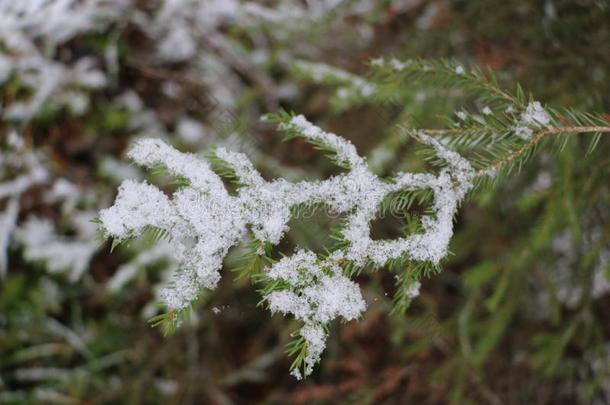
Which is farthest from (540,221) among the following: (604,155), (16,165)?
(16,165)

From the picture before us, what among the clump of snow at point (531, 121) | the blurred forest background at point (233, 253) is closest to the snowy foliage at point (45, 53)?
the blurred forest background at point (233, 253)

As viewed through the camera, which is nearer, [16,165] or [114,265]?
[16,165]

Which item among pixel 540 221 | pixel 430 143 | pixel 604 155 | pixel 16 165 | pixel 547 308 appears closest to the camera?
pixel 430 143

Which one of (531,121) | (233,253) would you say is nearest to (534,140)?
(531,121)

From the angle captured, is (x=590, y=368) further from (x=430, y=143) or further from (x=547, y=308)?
(x=430, y=143)

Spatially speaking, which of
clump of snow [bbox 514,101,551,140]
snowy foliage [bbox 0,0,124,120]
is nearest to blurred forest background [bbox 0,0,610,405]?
snowy foliage [bbox 0,0,124,120]

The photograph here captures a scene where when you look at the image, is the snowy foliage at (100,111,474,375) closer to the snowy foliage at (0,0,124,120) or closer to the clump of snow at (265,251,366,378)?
the clump of snow at (265,251,366,378)

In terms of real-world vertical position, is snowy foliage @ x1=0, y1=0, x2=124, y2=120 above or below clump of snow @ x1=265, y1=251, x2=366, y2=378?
below
